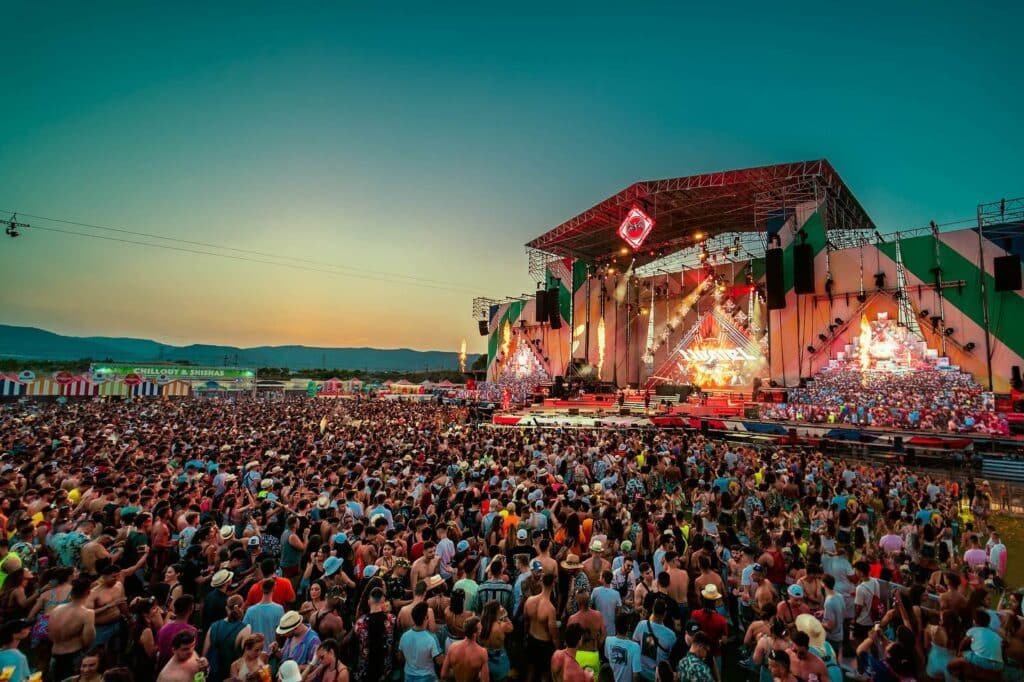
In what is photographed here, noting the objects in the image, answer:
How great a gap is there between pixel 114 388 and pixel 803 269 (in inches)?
1761

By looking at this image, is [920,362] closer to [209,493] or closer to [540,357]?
[540,357]

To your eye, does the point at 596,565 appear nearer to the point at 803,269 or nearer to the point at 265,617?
the point at 265,617

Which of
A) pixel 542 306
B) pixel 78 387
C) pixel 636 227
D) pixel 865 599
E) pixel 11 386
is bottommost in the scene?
pixel 865 599

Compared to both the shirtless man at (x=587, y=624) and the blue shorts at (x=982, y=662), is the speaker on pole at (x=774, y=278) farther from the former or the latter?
the shirtless man at (x=587, y=624)

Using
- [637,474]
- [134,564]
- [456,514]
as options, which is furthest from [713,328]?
[134,564]

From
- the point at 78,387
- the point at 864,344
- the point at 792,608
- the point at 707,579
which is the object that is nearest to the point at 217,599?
the point at 707,579

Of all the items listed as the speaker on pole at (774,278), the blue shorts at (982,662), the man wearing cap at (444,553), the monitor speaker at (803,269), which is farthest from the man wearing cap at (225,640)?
the monitor speaker at (803,269)

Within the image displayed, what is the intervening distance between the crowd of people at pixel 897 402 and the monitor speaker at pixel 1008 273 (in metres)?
3.95

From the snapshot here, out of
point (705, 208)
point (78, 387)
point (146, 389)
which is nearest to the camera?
point (705, 208)

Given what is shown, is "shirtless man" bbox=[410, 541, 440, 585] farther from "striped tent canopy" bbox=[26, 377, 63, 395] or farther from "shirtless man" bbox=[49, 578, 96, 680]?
"striped tent canopy" bbox=[26, 377, 63, 395]

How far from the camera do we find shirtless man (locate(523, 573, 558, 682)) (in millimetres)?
4371

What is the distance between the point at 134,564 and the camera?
17.5 ft

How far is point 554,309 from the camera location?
3897 cm

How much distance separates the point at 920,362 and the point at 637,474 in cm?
1887
